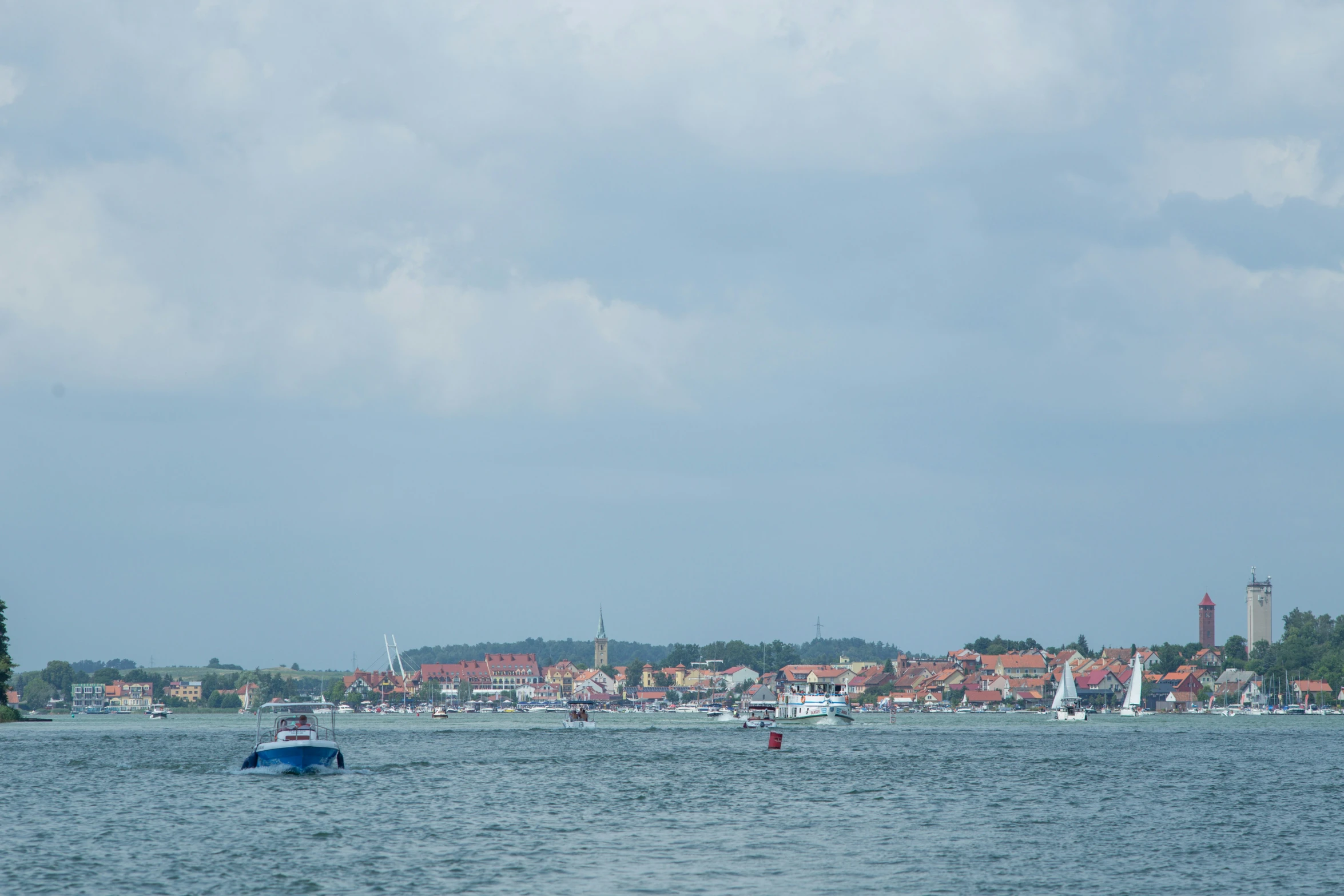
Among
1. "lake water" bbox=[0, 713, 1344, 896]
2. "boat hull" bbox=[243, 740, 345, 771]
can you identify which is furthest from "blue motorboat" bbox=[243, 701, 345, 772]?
"lake water" bbox=[0, 713, 1344, 896]

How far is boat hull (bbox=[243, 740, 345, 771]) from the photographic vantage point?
237ft

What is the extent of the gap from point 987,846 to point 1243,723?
162 m

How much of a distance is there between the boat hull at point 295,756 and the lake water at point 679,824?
0.89 m

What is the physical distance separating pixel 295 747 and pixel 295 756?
798 millimetres

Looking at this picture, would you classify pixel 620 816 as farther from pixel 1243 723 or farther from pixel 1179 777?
pixel 1243 723

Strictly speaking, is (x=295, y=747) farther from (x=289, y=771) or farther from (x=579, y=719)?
(x=579, y=719)

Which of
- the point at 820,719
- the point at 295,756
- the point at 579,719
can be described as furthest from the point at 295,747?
the point at 820,719

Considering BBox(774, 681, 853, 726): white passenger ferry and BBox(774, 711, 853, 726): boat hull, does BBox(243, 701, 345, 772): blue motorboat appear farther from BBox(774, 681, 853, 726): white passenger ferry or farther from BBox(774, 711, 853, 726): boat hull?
BBox(774, 711, 853, 726): boat hull

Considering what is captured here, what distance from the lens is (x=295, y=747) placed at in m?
71.9

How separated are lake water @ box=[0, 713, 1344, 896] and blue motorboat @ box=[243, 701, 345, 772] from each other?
1.03 meters

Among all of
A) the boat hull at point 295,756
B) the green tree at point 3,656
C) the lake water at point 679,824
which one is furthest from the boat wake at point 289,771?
the green tree at point 3,656

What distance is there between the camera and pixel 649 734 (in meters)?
153

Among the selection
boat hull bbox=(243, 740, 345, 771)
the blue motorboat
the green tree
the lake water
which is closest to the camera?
the lake water

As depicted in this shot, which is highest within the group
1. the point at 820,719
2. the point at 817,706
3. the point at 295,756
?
the point at 295,756
